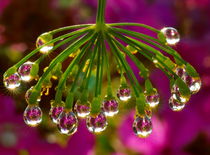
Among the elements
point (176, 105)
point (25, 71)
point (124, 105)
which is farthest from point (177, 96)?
point (124, 105)

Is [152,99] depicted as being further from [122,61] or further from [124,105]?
[124,105]

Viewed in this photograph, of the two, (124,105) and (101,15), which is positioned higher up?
(124,105)

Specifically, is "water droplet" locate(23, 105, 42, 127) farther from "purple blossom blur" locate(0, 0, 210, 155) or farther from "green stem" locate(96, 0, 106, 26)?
"purple blossom blur" locate(0, 0, 210, 155)

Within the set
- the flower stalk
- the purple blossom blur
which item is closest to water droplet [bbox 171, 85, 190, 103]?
the flower stalk

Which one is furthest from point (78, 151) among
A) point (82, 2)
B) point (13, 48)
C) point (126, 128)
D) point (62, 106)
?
Answer: point (62, 106)

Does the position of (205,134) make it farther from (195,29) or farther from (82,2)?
(82,2)

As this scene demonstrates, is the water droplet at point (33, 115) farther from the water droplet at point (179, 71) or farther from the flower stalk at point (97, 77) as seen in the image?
the water droplet at point (179, 71)
